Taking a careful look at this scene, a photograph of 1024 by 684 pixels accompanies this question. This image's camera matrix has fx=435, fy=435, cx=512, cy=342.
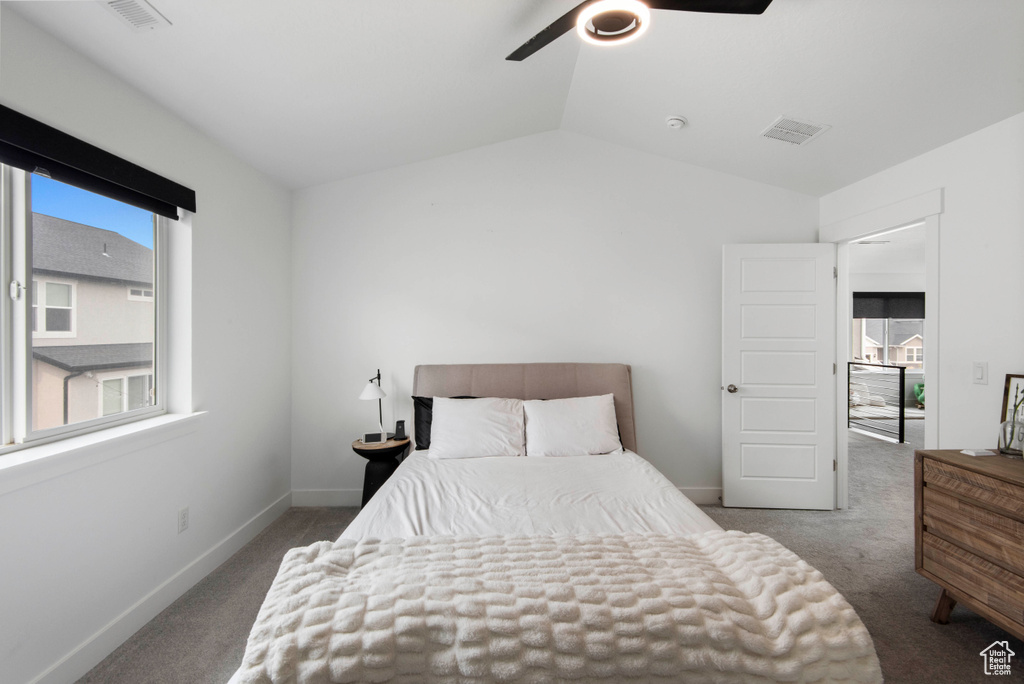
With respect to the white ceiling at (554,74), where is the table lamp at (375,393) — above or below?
below

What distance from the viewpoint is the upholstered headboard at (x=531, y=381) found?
3207 millimetres

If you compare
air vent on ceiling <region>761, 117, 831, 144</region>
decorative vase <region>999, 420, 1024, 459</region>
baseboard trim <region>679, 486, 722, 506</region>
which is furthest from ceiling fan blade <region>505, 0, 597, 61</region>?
baseboard trim <region>679, 486, 722, 506</region>

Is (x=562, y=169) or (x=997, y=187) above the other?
(x=562, y=169)

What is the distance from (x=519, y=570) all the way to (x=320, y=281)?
2821 mm

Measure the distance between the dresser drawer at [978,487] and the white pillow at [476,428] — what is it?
203cm

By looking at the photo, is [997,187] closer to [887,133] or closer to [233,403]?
[887,133]

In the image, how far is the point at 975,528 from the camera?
5.96 ft

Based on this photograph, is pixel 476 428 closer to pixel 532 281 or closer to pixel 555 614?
pixel 532 281

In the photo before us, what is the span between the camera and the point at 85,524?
1742 mm

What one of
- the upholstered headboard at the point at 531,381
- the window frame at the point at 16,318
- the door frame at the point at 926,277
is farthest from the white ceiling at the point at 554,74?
the upholstered headboard at the point at 531,381

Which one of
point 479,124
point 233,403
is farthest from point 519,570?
point 479,124

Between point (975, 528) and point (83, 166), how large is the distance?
3.94 meters

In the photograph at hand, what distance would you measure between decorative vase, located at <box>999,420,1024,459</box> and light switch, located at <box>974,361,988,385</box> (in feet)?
1.00

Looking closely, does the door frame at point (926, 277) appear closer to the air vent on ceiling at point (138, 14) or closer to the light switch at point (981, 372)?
the light switch at point (981, 372)
